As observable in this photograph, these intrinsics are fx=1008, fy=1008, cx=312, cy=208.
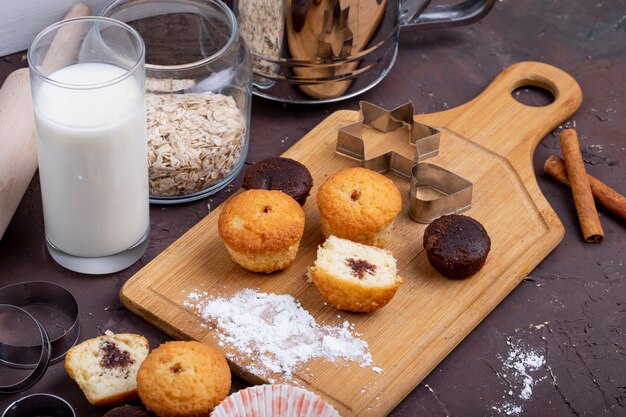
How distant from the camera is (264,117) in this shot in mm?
2719

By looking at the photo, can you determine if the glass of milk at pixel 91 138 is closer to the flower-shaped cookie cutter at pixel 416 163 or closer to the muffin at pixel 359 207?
the muffin at pixel 359 207

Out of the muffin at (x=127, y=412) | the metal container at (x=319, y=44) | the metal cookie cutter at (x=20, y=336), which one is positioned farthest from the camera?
the metal container at (x=319, y=44)

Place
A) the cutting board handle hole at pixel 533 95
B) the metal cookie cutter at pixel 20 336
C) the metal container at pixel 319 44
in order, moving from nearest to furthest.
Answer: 1. the metal cookie cutter at pixel 20 336
2. the metal container at pixel 319 44
3. the cutting board handle hole at pixel 533 95

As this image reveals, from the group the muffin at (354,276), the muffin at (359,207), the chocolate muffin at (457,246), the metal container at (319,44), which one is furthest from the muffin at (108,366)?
the metal container at (319,44)

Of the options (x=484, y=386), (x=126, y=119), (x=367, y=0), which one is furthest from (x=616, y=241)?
(x=126, y=119)

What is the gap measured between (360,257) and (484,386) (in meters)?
0.38

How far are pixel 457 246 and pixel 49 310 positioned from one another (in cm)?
90

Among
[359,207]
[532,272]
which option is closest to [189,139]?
[359,207]

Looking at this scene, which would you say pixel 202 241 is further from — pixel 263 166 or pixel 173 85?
pixel 173 85

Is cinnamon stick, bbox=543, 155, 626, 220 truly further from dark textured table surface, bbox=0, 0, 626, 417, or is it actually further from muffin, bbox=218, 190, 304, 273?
muffin, bbox=218, 190, 304, 273

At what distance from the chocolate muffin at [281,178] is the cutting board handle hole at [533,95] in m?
0.75

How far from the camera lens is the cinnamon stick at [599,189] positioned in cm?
248

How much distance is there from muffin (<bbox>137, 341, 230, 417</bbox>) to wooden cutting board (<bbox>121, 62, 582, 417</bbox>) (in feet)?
0.49

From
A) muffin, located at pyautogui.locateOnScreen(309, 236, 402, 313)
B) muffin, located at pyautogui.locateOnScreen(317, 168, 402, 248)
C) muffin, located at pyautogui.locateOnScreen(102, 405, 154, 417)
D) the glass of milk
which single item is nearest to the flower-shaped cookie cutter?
muffin, located at pyautogui.locateOnScreen(317, 168, 402, 248)
